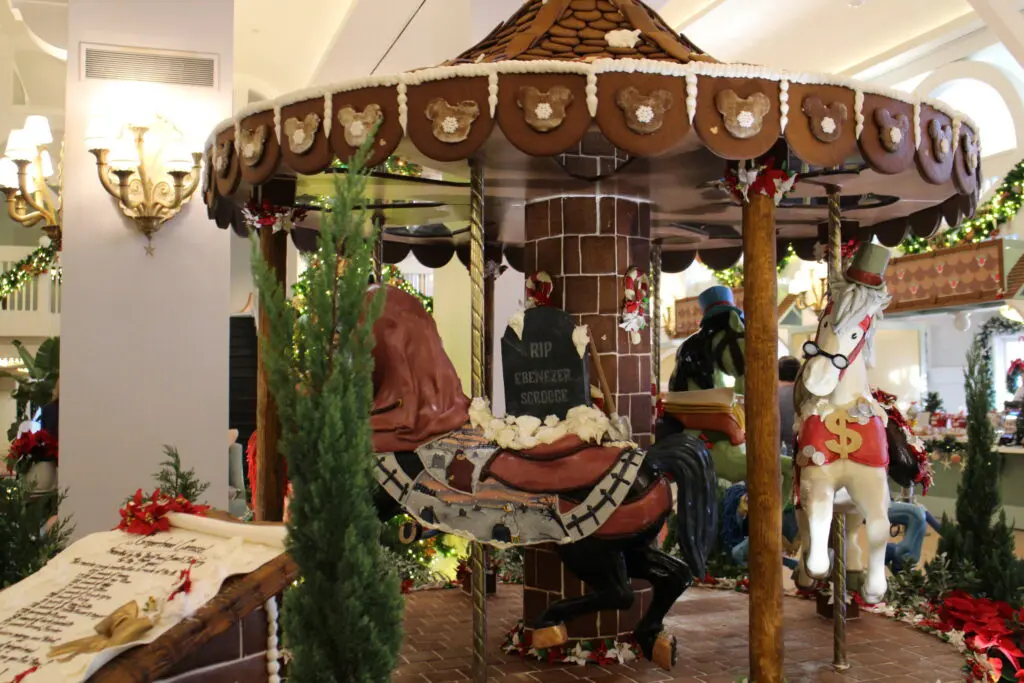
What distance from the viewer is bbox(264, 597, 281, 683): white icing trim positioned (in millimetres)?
3686

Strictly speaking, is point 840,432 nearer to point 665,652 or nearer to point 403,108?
point 665,652

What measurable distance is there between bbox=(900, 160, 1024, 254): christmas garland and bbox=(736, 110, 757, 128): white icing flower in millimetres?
9216

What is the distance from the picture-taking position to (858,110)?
4.57 m

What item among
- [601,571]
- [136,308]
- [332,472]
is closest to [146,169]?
[136,308]

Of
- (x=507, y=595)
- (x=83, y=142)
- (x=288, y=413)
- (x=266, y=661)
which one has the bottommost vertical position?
(x=507, y=595)

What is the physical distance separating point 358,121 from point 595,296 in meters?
1.95

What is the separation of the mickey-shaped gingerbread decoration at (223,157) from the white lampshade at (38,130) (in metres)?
4.31

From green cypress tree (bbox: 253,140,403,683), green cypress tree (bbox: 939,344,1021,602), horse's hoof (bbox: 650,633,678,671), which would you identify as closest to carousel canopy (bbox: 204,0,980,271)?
green cypress tree (bbox: 939,344,1021,602)

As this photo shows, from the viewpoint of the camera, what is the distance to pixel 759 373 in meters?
4.76

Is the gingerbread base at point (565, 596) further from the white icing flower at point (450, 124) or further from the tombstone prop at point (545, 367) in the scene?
the white icing flower at point (450, 124)

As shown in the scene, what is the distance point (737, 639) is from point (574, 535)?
2.05 meters

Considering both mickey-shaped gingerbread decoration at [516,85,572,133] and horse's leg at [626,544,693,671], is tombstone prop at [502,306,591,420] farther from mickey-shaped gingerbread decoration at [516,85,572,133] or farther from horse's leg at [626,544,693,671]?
mickey-shaped gingerbread decoration at [516,85,572,133]

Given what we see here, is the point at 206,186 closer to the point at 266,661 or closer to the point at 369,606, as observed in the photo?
the point at 266,661

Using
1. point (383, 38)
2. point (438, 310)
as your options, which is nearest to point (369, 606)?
point (438, 310)
